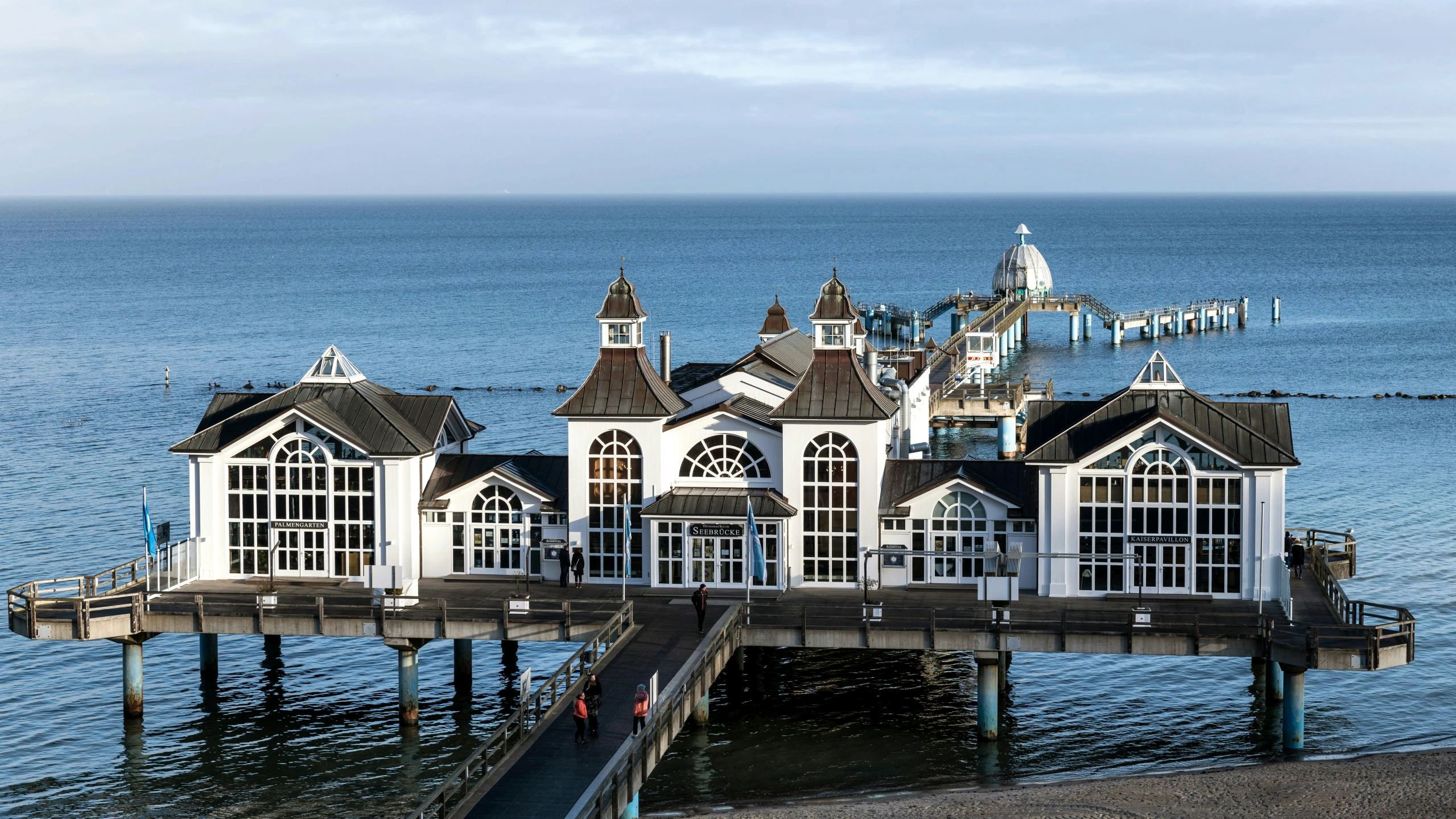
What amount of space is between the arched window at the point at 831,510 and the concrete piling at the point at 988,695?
520cm

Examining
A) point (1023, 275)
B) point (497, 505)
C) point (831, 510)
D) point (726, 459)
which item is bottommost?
point (831, 510)

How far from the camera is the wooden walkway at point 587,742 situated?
30656 millimetres

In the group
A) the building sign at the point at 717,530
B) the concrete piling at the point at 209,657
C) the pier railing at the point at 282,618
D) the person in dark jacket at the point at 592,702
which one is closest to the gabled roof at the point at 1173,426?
the building sign at the point at 717,530

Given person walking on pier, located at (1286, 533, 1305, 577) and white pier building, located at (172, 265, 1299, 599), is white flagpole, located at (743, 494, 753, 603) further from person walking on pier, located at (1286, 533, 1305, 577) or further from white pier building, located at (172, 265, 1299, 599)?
person walking on pier, located at (1286, 533, 1305, 577)

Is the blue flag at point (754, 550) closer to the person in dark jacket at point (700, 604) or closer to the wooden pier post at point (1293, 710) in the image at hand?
the person in dark jacket at point (700, 604)

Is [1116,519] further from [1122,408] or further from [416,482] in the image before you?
[416,482]

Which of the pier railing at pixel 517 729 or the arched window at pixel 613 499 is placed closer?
the pier railing at pixel 517 729

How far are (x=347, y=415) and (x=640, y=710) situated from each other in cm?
1639

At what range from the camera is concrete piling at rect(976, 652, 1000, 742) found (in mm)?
40781

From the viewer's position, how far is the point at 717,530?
45.0 m

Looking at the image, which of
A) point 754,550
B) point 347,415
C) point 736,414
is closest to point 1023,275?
Answer: point 736,414

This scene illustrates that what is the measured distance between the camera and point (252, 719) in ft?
145

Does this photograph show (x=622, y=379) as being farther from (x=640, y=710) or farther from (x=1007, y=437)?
(x=1007, y=437)

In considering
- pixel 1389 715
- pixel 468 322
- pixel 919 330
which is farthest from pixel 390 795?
pixel 468 322
